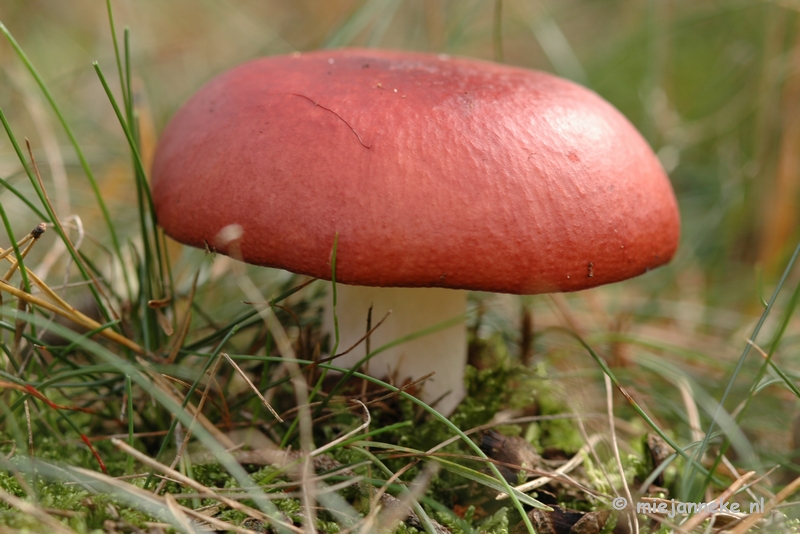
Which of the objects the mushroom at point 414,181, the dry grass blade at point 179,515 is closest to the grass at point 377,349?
the dry grass blade at point 179,515

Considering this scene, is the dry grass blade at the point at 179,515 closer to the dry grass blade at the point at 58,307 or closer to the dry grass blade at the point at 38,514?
the dry grass blade at the point at 38,514

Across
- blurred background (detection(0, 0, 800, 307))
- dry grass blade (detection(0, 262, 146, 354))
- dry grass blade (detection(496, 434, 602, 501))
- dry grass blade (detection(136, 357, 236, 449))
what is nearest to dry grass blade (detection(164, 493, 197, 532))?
dry grass blade (detection(136, 357, 236, 449))

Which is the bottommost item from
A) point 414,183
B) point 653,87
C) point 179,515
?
point 179,515

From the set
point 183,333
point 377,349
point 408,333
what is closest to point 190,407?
point 183,333

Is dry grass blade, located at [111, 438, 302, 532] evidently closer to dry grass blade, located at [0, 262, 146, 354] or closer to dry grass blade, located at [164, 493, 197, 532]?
dry grass blade, located at [164, 493, 197, 532]

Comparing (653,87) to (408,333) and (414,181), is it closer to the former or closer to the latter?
(408,333)

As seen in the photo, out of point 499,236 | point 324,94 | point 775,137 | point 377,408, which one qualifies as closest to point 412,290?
point 377,408

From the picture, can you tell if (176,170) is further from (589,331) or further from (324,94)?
(589,331)
